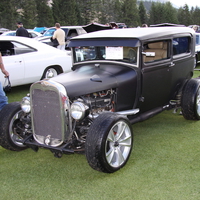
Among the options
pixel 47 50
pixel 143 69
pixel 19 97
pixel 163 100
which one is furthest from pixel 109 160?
pixel 47 50

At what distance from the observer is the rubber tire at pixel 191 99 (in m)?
5.18

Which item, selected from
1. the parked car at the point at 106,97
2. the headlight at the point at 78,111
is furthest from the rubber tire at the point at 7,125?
the headlight at the point at 78,111

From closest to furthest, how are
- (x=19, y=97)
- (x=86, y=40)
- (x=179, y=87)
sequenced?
(x=86, y=40) → (x=179, y=87) → (x=19, y=97)

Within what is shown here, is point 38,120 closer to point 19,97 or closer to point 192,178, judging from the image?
point 192,178

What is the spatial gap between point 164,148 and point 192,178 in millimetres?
932

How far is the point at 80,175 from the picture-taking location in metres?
3.70

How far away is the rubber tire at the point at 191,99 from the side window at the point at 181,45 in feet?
2.08

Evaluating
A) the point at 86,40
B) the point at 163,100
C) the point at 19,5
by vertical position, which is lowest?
the point at 163,100

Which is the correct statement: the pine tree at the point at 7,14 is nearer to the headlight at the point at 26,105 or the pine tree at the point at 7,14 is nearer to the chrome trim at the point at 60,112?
the headlight at the point at 26,105

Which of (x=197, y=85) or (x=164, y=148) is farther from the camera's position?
(x=197, y=85)

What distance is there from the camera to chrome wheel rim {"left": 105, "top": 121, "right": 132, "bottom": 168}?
144 inches

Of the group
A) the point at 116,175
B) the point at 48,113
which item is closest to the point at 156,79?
the point at 116,175

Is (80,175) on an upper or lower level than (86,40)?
lower

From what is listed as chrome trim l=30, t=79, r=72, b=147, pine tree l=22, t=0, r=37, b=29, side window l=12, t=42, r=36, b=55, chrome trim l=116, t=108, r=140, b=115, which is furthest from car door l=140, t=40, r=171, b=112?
pine tree l=22, t=0, r=37, b=29
